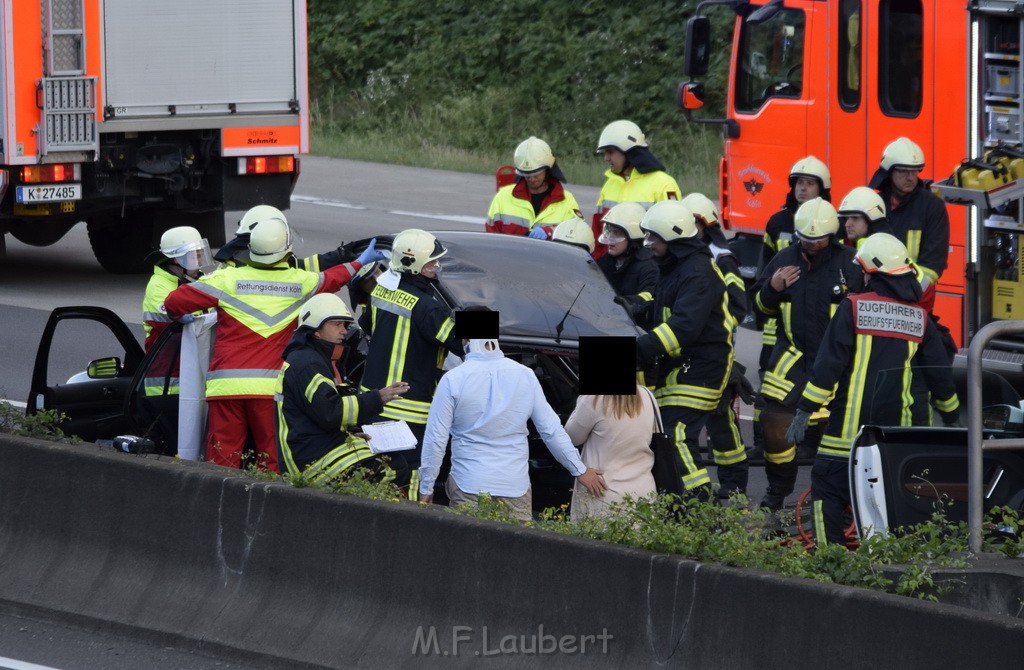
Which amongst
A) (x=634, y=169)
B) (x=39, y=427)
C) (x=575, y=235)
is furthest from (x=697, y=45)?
(x=39, y=427)

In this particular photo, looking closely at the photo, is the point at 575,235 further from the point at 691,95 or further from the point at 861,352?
the point at 691,95

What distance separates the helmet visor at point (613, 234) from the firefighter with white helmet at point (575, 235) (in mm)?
300

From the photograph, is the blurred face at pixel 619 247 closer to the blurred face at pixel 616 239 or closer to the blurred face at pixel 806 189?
the blurred face at pixel 616 239

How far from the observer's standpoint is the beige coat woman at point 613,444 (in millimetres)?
7586

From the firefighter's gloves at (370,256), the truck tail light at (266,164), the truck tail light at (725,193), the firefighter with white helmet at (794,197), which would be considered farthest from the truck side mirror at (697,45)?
the firefighter's gloves at (370,256)

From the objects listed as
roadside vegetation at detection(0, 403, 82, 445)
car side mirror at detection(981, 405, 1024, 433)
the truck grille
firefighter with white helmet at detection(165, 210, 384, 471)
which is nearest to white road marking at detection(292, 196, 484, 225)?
the truck grille

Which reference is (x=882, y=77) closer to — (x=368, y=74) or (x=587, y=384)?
(x=587, y=384)

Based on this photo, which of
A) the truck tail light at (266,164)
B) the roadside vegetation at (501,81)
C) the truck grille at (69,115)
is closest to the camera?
the truck grille at (69,115)

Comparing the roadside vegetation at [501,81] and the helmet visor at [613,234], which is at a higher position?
the roadside vegetation at [501,81]

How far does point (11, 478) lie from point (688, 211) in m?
3.48

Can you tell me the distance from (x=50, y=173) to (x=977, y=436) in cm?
990

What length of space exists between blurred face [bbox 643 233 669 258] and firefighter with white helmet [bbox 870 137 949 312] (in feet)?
5.91

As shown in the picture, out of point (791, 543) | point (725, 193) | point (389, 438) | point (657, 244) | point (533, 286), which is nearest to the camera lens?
point (791, 543)

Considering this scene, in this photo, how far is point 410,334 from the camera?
8133mm
